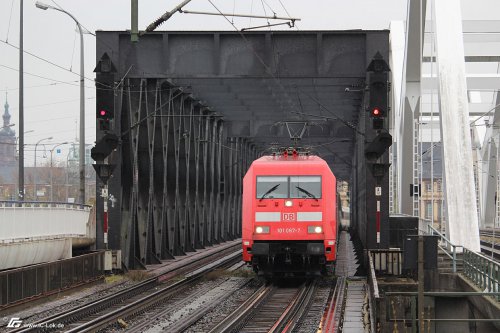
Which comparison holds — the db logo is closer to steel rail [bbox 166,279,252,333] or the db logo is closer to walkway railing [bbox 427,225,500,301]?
steel rail [bbox 166,279,252,333]

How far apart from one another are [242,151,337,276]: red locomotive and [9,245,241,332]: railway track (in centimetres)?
264

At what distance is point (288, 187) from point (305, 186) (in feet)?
1.53

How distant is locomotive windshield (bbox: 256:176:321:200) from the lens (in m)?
24.6

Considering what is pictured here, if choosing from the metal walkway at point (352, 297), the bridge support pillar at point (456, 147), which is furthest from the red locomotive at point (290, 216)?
the bridge support pillar at point (456, 147)

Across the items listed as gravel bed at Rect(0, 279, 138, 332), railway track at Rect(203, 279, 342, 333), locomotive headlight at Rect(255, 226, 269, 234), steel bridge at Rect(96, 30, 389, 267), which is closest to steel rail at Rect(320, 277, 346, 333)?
railway track at Rect(203, 279, 342, 333)

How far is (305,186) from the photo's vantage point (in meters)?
24.7

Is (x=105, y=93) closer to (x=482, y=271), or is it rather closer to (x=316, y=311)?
(x=316, y=311)

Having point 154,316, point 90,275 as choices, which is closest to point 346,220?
point 90,275

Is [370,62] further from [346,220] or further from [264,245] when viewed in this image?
[346,220]

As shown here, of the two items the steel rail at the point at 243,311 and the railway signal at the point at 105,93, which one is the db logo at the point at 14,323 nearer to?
the steel rail at the point at 243,311

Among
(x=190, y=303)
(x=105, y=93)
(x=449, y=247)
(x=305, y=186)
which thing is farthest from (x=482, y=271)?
(x=105, y=93)

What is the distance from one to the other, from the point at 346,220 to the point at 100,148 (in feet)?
227

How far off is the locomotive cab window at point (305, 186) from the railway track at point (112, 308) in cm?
414

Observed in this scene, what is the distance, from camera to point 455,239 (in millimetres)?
29656
